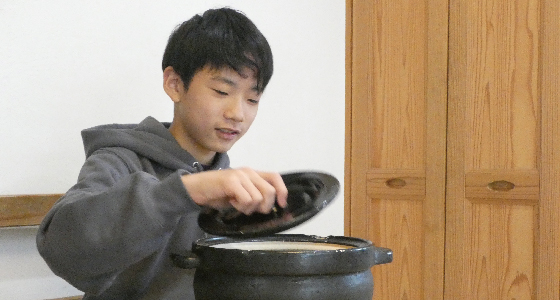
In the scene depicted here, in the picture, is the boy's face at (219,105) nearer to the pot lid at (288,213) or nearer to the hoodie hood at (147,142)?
the hoodie hood at (147,142)

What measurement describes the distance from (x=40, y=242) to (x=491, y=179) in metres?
1.51

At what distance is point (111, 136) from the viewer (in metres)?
1.13

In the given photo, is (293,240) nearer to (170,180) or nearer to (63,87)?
(170,180)

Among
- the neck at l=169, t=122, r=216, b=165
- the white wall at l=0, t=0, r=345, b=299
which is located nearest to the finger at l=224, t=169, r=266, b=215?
the neck at l=169, t=122, r=216, b=165

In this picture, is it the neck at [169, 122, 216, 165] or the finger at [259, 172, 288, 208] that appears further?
the neck at [169, 122, 216, 165]

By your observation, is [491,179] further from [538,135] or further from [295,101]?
[295,101]

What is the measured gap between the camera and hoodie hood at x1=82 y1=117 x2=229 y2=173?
1125 mm

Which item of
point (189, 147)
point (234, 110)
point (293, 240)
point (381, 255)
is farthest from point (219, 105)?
point (381, 255)

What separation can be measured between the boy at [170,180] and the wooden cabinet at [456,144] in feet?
3.43

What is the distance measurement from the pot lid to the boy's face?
0.27m

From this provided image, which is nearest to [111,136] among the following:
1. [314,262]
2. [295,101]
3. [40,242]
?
[40,242]

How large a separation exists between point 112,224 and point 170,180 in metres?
0.09

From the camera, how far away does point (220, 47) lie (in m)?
1.16

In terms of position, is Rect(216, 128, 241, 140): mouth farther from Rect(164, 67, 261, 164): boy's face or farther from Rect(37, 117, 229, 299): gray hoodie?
Rect(37, 117, 229, 299): gray hoodie
